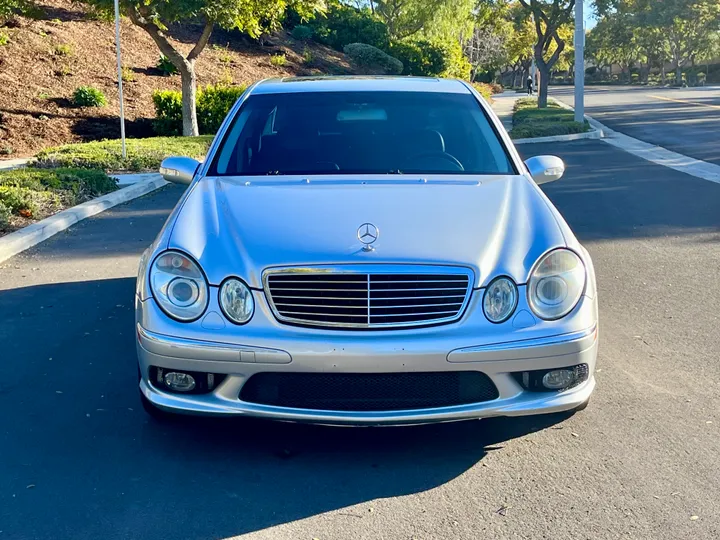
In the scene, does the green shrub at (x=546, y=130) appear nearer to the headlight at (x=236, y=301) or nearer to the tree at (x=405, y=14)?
the headlight at (x=236, y=301)

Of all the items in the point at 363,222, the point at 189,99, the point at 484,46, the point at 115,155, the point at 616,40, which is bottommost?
the point at 115,155

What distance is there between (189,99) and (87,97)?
3274 millimetres

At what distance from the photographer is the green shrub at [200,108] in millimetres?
21109

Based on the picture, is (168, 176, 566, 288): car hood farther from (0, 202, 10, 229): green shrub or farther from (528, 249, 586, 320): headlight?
(0, 202, 10, 229): green shrub

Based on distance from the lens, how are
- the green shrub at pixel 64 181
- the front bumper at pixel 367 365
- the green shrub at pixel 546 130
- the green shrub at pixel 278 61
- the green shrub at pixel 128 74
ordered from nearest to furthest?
the front bumper at pixel 367 365 → the green shrub at pixel 64 181 → the green shrub at pixel 546 130 → the green shrub at pixel 128 74 → the green shrub at pixel 278 61

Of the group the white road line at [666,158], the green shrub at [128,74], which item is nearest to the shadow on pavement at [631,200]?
the white road line at [666,158]

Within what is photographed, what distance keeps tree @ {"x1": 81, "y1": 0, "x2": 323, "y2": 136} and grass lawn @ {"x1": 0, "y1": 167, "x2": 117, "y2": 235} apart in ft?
18.6

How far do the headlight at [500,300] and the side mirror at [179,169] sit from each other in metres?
2.20

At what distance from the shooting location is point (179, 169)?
5148 mm

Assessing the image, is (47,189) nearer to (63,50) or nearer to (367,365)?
(367,365)

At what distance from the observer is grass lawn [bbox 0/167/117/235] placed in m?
9.32

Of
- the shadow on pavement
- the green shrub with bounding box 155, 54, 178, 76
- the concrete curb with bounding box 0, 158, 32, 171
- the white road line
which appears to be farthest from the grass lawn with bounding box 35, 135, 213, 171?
the green shrub with bounding box 155, 54, 178, 76

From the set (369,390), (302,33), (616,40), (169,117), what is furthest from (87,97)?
(616,40)

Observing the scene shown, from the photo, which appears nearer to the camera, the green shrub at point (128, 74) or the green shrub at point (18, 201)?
the green shrub at point (18, 201)
